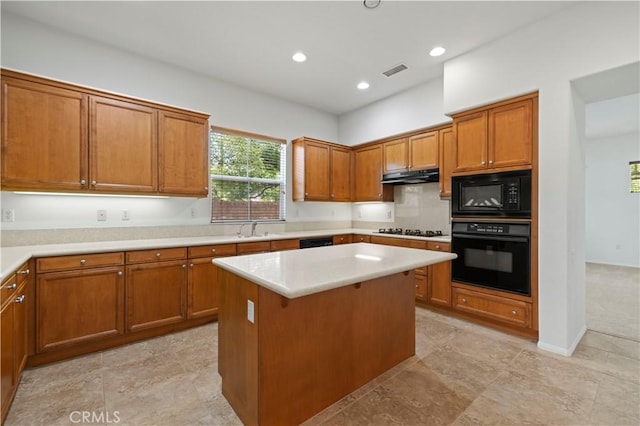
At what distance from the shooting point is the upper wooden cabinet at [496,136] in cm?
284

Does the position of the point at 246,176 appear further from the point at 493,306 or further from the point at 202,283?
the point at 493,306

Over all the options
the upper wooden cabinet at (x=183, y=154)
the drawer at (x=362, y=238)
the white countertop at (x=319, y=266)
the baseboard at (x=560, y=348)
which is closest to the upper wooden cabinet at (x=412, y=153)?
the drawer at (x=362, y=238)

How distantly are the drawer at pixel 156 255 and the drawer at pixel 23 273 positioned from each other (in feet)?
2.19

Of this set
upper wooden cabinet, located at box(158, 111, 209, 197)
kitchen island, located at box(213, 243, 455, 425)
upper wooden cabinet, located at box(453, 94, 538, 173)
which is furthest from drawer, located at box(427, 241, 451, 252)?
upper wooden cabinet, located at box(158, 111, 209, 197)

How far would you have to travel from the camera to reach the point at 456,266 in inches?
135

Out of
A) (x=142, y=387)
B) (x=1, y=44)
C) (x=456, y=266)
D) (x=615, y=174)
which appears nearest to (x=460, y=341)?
(x=456, y=266)

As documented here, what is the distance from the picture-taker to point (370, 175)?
4.89 m

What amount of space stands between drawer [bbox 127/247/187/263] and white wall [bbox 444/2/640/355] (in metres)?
3.58

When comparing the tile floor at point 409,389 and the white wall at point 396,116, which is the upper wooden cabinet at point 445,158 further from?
the tile floor at point 409,389

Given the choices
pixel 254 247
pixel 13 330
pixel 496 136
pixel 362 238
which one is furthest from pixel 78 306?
pixel 496 136

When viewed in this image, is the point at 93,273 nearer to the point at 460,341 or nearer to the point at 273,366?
the point at 273,366

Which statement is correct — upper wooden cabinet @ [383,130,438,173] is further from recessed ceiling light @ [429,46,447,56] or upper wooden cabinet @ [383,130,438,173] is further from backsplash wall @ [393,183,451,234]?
recessed ceiling light @ [429,46,447,56]

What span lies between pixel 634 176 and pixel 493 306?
6036 mm

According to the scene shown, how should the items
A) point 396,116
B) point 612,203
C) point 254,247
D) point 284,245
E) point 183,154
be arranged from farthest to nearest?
point 612,203, point 396,116, point 284,245, point 254,247, point 183,154
